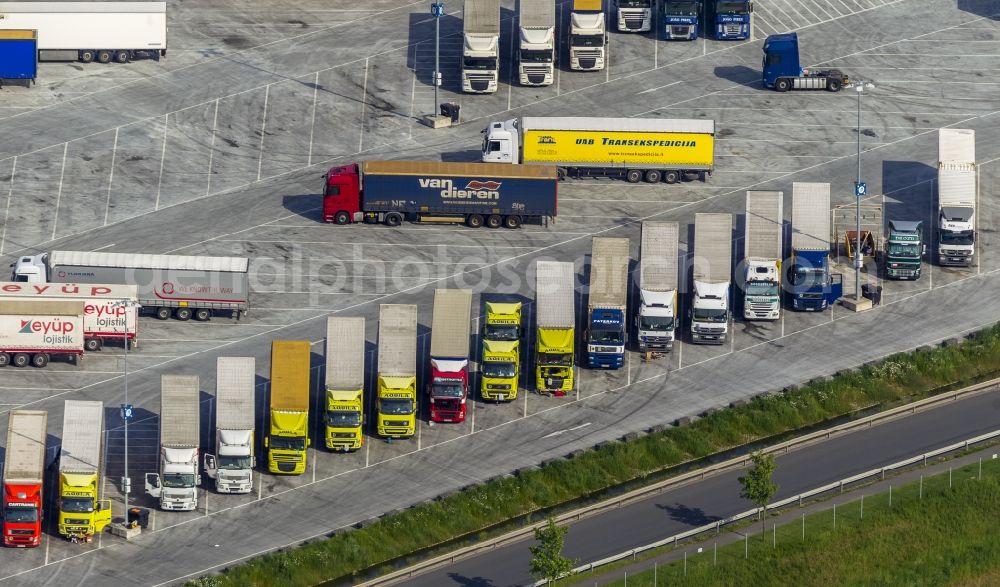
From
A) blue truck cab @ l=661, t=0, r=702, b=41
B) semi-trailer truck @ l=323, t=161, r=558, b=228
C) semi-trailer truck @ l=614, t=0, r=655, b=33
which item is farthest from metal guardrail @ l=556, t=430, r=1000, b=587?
semi-trailer truck @ l=614, t=0, r=655, b=33

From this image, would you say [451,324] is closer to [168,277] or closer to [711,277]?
[711,277]

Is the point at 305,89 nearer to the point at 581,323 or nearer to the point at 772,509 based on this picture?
the point at 581,323

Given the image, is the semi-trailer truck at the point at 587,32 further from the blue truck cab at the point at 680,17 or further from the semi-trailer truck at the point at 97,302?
the semi-trailer truck at the point at 97,302

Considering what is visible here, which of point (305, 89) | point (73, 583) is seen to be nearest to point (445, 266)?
point (305, 89)

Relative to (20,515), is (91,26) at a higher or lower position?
higher

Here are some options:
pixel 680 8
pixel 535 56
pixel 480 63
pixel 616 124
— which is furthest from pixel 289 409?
pixel 680 8

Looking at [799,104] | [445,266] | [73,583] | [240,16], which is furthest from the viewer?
[240,16]
